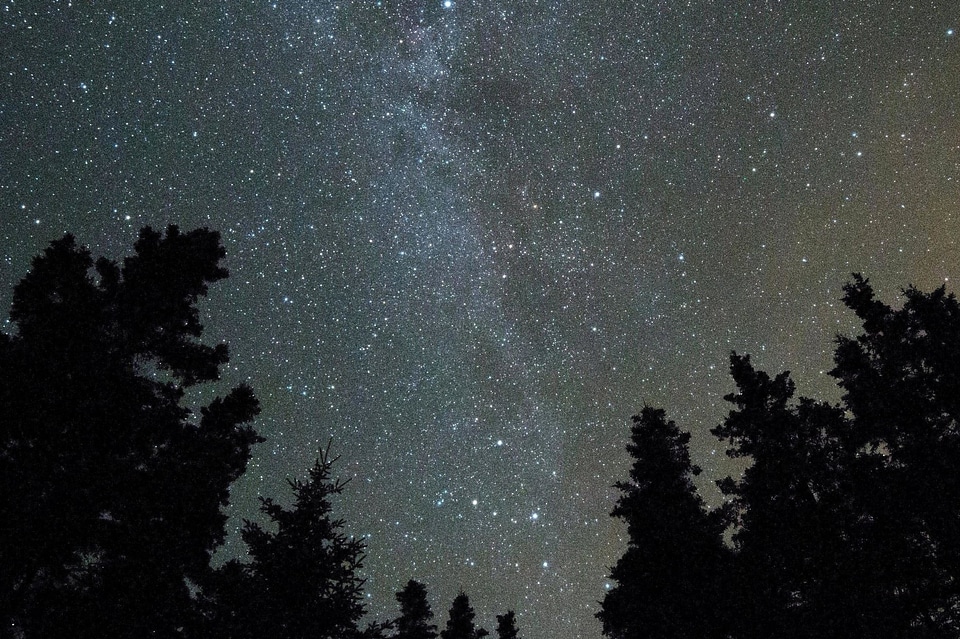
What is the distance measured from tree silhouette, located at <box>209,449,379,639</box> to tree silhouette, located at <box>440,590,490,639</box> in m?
13.0

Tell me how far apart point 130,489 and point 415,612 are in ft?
47.6

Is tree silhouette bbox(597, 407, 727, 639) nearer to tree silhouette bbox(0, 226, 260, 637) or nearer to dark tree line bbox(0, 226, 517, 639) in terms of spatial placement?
dark tree line bbox(0, 226, 517, 639)

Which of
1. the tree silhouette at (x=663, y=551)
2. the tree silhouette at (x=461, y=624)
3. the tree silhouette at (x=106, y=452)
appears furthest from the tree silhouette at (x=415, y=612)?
the tree silhouette at (x=106, y=452)

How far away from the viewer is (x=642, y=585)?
13.4 m

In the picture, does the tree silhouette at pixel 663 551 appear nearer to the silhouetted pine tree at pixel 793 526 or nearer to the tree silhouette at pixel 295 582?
the silhouetted pine tree at pixel 793 526

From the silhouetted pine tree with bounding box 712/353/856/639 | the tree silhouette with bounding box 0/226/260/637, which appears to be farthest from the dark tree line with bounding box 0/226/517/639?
the silhouetted pine tree with bounding box 712/353/856/639

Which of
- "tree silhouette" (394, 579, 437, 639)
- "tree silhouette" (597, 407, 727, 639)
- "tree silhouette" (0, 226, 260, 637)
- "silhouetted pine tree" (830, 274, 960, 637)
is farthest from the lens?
"tree silhouette" (394, 579, 437, 639)

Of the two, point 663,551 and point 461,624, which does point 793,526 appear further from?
point 461,624

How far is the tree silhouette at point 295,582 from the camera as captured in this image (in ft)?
25.9

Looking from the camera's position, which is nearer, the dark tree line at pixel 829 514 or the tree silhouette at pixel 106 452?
the tree silhouette at pixel 106 452

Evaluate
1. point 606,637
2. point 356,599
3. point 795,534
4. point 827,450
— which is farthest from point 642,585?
point 356,599

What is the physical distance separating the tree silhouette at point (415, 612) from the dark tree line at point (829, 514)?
8119mm

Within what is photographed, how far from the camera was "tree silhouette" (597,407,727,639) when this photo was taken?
12281 mm

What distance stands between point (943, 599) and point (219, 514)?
48.2ft
